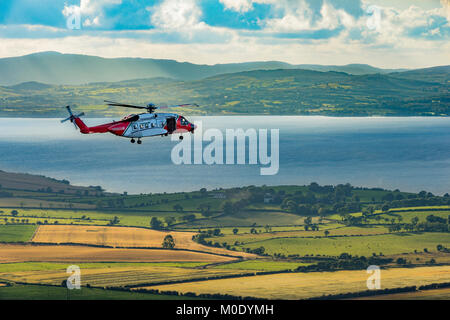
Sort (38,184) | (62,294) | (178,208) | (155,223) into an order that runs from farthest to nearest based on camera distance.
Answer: (38,184), (178,208), (155,223), (62,294)

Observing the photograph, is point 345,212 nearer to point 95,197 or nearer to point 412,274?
point 412,274

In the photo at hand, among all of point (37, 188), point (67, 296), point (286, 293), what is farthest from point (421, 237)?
point (37, 188)

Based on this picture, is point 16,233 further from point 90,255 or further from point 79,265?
point 79,265

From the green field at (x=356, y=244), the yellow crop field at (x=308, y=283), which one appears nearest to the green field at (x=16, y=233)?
the yellow crop field at (x=308, y=283)

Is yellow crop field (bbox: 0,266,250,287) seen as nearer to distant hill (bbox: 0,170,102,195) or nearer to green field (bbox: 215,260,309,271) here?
green field (bbox: 215,260,309,271)

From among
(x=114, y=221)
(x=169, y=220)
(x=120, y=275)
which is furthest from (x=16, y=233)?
(x=120, y=275)

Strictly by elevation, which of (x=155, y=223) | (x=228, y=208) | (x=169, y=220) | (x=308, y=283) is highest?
(x=228, y=208)

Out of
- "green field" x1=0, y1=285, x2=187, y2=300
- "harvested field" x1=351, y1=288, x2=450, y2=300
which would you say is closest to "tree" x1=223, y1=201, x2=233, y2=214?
"green field" x1=0, y1=285, x2=187, y2=300
